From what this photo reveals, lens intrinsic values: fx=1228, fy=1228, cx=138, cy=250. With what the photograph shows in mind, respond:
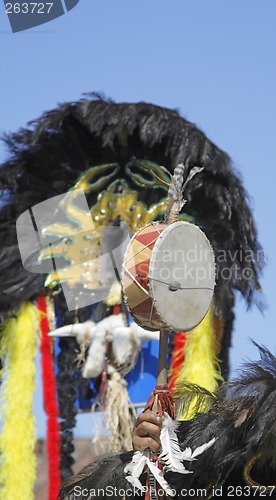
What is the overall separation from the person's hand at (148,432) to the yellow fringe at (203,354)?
3.04 m

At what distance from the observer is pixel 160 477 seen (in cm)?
459

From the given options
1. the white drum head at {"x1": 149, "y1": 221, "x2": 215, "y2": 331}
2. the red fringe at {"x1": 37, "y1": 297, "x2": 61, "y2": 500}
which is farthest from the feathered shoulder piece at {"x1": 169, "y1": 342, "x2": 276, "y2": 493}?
the red fringe at {"x1": 37, "y1": 297, "x2": 61, "y2": 500}

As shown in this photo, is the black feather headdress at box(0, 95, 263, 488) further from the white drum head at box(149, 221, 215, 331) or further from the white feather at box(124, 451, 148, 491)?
the white feather at box(124, 451, 148, 491)

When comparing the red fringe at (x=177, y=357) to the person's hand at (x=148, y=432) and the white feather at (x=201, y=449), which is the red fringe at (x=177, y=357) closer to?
the person's hand at (x=148, y=432)

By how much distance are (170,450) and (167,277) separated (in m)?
0.66

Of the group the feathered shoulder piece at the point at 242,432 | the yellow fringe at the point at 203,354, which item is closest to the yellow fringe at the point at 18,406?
the yellow fringe at the point at 203,354

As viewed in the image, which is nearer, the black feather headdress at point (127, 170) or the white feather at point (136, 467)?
the white feather at point (136, 467)

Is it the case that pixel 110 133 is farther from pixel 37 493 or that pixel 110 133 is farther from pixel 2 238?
pixel 37 493

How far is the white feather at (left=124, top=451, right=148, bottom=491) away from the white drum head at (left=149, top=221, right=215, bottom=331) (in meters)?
0.50

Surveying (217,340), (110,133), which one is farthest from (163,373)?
(110,133)

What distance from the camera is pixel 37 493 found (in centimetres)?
855

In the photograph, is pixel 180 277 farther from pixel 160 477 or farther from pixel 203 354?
pixel 203 354

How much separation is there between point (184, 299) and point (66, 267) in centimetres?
371

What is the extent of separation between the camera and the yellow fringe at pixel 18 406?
26.7ft
